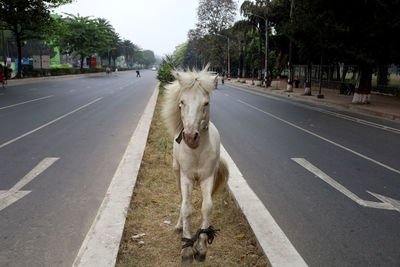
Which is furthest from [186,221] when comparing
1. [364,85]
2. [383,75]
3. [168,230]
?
[383,75]

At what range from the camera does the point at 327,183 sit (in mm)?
5973

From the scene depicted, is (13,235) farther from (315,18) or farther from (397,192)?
(315,18)

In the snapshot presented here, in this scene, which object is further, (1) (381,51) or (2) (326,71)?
(2) (326,71)

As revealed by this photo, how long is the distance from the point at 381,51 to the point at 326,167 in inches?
556

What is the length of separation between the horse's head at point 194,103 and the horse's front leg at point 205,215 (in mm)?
568

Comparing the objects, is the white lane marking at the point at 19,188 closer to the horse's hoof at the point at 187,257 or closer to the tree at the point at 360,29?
the horse's hoof at the point at 187,257

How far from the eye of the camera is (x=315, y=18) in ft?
67.5

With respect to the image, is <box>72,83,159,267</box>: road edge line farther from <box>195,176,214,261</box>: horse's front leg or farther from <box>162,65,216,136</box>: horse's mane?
<box>162,65,216,136</box>: horse's mane

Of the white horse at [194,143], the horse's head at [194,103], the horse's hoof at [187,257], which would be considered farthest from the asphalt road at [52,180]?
the horse's head at [194,103]

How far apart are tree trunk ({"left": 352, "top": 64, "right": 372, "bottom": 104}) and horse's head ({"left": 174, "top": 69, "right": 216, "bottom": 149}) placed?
1981 centimetres

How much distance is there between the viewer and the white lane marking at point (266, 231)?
319 centimetres

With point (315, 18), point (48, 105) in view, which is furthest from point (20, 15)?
point (315, 18)

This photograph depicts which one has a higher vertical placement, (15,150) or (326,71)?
(326,71)

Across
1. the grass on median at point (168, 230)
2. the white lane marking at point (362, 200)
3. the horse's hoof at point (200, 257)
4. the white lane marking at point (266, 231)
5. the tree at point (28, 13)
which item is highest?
the tree at point (28, 13)
